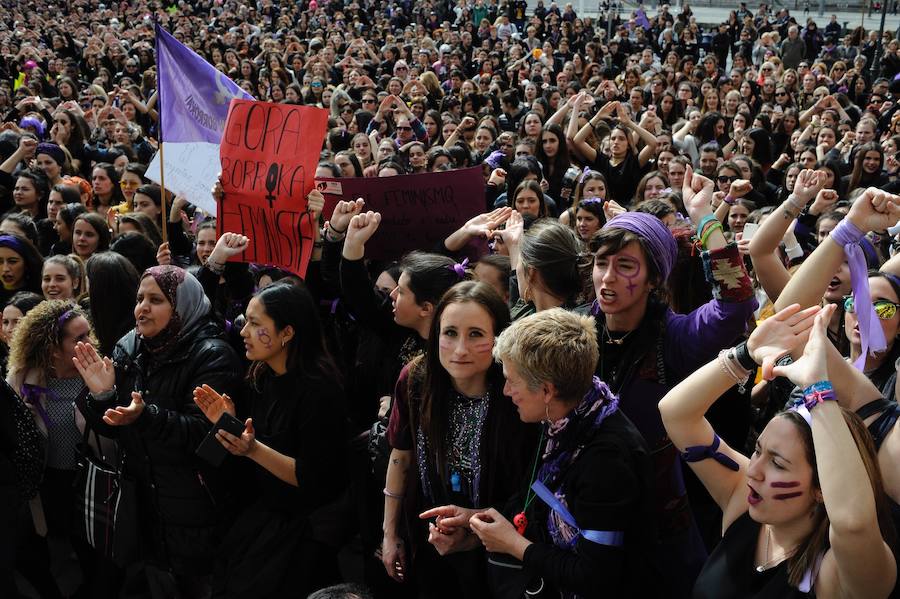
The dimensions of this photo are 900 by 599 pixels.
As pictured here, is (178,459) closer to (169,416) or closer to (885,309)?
(169,416)

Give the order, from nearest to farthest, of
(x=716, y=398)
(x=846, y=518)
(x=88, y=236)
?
(x=846, y=518) → (x=716, y=398) → (x=88, y=236)

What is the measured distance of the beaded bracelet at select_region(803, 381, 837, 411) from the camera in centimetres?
212

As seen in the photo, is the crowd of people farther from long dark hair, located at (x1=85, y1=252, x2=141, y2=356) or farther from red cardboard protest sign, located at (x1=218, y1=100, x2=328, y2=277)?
red cardboard protest sign, located at (x1=218, y1=100, x2=328, y2=277)

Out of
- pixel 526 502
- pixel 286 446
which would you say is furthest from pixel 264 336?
pixel 526 502

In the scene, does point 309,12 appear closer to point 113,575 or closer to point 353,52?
point 353,52

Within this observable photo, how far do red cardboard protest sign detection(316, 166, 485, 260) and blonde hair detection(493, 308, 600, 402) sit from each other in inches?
94.2

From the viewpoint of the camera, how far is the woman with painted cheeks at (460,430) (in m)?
2.79

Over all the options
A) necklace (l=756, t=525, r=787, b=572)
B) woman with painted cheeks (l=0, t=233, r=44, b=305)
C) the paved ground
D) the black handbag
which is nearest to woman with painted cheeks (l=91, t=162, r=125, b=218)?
woman with painted cheeks (l=0, t=233, r=44, b=305)

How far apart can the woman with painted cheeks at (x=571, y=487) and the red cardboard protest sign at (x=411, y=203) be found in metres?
2.33

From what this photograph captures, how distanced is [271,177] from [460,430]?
2.46 meters

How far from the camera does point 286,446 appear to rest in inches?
135

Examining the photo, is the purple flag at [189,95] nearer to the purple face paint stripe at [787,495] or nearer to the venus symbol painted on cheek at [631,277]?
the venus symbol painted on cheek at [631,277]

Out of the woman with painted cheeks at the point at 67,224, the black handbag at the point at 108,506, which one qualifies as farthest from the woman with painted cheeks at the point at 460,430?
the woman with painted cheeks at the point at 67,224

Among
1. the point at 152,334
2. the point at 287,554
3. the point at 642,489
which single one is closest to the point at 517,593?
the point at 642,489
